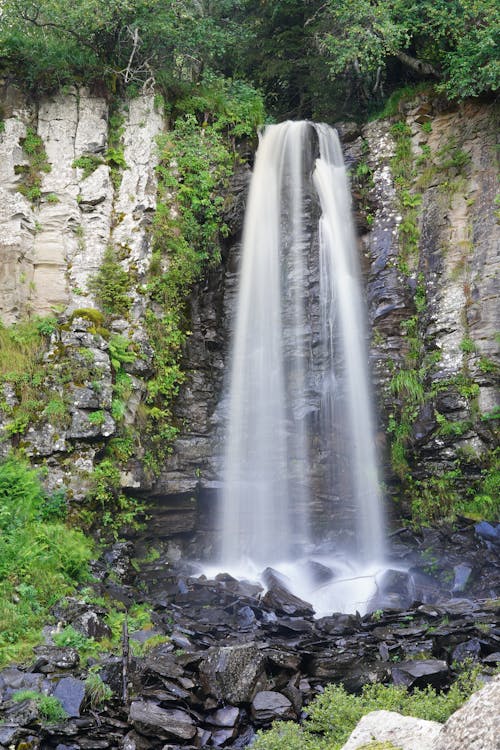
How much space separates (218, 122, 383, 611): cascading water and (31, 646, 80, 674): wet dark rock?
14.8 ft

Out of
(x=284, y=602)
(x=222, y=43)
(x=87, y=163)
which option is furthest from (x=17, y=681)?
(x=222, y=43)

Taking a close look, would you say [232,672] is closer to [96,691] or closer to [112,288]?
[96,691]

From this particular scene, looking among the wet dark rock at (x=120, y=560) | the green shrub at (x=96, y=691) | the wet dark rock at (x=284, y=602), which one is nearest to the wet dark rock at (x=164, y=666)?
the green shrub at (x=96, y=691)

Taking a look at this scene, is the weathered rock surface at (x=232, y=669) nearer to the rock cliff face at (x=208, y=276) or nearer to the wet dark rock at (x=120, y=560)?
the wet dark rock at (x=120, y=560)

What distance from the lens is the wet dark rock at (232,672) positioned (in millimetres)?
5973

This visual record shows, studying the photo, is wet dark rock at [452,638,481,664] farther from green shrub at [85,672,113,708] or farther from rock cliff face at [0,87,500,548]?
rock cliff face at [0,87,500,548]

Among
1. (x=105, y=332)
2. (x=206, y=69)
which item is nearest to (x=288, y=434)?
(x=105, y=332)

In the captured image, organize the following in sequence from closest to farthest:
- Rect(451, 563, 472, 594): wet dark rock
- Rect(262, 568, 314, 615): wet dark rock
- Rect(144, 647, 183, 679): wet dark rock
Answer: Rect(144, 647, 183, 679): wet dark rock → Rect(262, 568, 314, 615): wet dark rock → Rect(451, 563, 472, 594): wet dark rock

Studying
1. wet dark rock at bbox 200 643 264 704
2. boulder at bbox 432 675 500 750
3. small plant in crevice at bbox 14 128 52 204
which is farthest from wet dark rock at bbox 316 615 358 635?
small plant in crevice at bbox 14 128 52 204

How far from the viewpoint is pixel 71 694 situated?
5.80 meters

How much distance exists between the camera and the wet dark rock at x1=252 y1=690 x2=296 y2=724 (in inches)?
224

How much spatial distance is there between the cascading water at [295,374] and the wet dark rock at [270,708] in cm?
424

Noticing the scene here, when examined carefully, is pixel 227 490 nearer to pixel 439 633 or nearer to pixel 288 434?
pixel 288 434

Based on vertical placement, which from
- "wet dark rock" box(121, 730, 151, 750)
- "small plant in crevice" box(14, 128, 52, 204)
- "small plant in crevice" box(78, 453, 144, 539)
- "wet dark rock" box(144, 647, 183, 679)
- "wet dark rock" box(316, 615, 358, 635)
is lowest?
"wet dark rock" box(121, 730, 151, 750)
